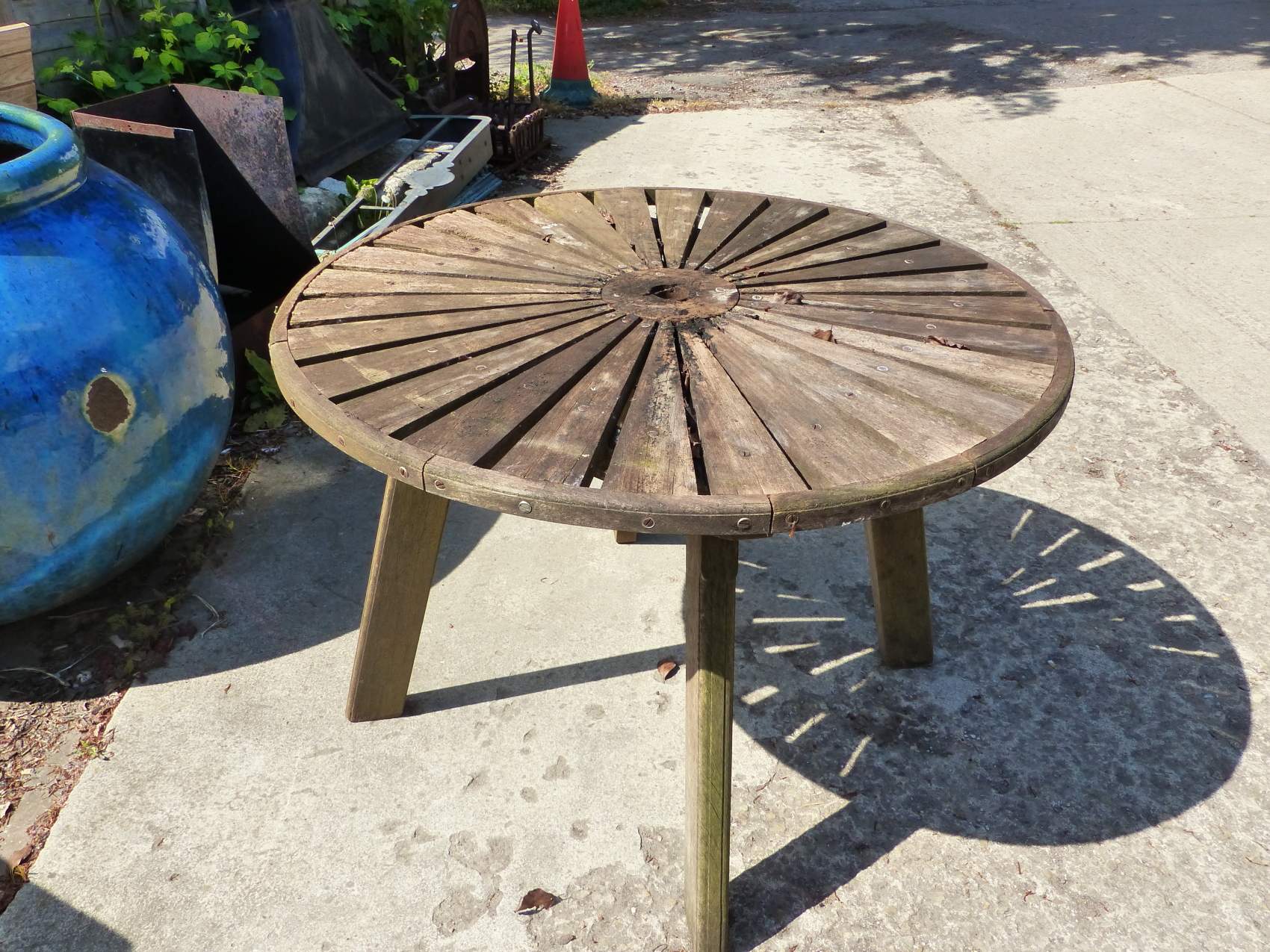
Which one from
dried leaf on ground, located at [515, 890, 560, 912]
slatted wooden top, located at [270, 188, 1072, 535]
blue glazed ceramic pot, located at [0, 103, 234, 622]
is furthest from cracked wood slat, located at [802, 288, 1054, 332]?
blue glazed ceramic pot, located at [0, 103, 234, 622]

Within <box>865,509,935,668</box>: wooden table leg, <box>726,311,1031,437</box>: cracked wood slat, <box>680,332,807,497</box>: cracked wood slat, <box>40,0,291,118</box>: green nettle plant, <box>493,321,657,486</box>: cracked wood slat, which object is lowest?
<box>865,509,935,668</box>: wooden table leg

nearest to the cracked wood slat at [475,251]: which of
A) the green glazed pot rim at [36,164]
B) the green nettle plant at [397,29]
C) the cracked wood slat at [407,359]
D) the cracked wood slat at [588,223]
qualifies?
the cracked wood slat at [588,223]

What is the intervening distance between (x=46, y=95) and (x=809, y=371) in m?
3.19

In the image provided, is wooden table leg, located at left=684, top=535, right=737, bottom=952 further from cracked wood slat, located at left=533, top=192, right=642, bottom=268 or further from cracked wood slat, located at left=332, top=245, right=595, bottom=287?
cracked wood slat, located at left=533, top=192, right=642, bottom=268

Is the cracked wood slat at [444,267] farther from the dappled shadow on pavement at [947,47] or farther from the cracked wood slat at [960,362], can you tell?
the dappled shadow on pavement at [947,47]

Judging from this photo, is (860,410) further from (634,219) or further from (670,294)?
(634,219)

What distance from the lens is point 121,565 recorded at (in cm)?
215

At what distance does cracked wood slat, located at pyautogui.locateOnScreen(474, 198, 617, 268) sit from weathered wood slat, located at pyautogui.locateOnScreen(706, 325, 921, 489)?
507 mm

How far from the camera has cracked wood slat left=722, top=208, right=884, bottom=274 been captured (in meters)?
2.02

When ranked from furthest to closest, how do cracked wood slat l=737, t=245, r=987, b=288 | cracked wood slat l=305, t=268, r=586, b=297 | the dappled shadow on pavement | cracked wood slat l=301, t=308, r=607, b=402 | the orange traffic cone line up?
the dappled shadow on pavement → the orange traffic cone → cracked wood slat l=737, t=245, r=987, b=288 → cracked wood slat l=305, t=268, r=586, b=297 → cracked wood slat l=301, t=308, r=607, b=402

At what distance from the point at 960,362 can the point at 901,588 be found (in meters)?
0.60

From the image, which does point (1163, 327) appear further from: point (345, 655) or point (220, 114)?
point (220, 114)

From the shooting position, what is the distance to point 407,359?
1.58 m

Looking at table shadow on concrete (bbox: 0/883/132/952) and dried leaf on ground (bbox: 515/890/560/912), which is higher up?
table shadow on concrete (bbox: 0/883/132/952)
